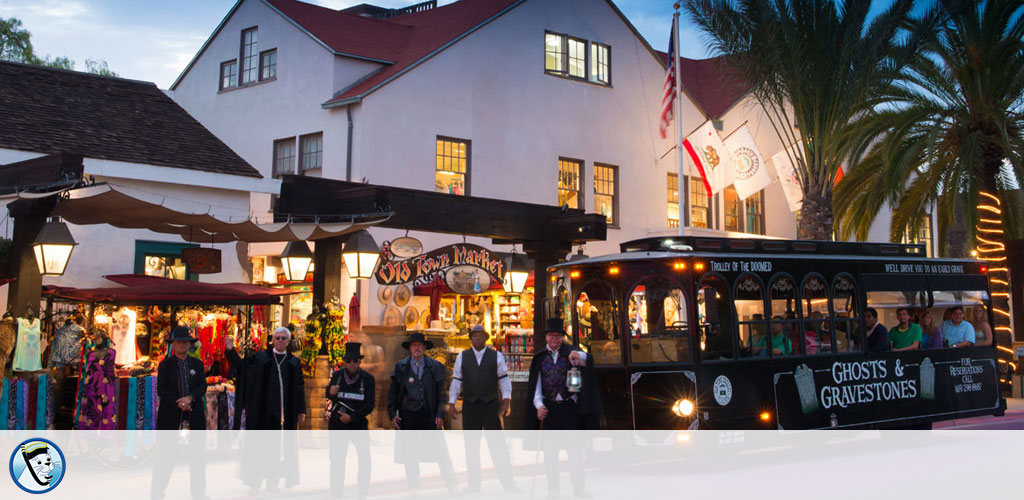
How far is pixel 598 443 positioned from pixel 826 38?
12.3 metres

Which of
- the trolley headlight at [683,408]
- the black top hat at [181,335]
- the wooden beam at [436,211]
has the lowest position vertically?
the trolley headlight at [683,408]

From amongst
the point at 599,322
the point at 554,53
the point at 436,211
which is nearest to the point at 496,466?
the point at 599,322

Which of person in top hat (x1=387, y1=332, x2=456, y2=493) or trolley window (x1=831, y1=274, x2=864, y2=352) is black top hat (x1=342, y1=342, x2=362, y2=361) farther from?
trolley window (x1=831, y1=274, x2=864, y2=352)

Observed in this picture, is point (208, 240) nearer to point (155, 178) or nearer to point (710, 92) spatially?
point (155, 178)

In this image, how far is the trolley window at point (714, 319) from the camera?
12430 mm

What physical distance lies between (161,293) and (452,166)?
9.21m

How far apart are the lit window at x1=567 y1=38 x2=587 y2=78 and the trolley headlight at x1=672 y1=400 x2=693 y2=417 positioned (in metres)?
16.8

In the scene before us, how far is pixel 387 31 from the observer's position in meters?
28.0

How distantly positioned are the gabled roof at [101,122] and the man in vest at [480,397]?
11.5 m

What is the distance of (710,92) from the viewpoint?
33.3 m

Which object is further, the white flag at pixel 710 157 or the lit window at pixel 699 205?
the lit window at pixel 699 205

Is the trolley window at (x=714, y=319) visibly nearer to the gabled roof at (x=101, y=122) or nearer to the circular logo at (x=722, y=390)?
the circular logo at (x=722, y=390)

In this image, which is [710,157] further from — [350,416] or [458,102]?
[350,416]

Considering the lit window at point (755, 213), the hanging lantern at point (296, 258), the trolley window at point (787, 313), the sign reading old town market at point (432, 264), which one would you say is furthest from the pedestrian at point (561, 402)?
the lit window at point (755, 213)
